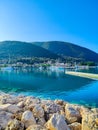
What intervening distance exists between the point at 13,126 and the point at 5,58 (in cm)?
12915

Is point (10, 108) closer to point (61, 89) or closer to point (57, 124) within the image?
point (57, 124)

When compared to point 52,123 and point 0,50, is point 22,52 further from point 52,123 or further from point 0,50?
point 52,123

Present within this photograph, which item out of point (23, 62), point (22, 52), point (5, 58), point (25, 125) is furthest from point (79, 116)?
point (22, 52)

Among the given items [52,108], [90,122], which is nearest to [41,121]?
[52,108]

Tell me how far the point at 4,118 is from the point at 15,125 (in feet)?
2.00

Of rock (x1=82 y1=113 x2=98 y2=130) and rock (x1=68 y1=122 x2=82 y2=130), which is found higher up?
rock (x1=82 y1=113 x2=98 y2=130)

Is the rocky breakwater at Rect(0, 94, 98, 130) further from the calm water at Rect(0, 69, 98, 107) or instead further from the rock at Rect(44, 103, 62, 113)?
the calm water at Rect(0, 69, 98, 107)

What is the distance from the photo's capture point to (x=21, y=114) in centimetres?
710

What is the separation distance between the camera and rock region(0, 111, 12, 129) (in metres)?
6.47

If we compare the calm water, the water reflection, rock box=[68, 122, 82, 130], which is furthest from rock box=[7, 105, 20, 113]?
the water reflection

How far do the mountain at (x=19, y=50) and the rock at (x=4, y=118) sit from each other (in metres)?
133

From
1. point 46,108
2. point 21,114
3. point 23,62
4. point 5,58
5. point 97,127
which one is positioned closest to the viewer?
point 97,127

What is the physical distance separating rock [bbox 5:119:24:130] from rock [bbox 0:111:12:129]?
0.64 ft

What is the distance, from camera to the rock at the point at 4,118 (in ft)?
21.2
